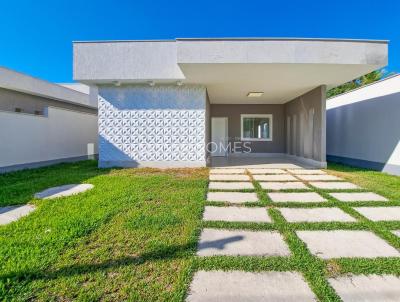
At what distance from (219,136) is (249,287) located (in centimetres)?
1080

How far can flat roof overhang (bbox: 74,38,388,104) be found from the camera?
5734 millimetres

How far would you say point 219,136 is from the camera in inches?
493

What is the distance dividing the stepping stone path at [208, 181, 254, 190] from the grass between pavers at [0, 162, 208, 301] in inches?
37.0

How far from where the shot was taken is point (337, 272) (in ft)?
6.90

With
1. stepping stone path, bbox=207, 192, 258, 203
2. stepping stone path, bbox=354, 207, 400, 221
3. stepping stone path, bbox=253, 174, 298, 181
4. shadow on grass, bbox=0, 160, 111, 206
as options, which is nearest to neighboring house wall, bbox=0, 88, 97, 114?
shadow on grass, bbox=0, 160, 111, 206

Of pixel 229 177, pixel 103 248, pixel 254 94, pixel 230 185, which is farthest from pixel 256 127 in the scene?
pixel 103 248

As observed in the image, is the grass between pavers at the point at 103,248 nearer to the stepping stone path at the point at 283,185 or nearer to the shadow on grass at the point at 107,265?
the shadow on grass at the point at 107,265

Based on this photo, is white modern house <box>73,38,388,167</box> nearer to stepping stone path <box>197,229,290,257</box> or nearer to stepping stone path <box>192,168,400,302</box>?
stepping stone path <box>192,168,400,302</box>

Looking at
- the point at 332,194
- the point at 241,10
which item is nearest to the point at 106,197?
the point at 332,194

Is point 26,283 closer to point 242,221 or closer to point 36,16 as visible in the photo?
point 242,221

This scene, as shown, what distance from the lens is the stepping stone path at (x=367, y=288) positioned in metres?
1.79

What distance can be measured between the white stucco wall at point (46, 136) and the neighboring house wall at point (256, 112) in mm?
6630

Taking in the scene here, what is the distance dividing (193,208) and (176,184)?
5.67 ft

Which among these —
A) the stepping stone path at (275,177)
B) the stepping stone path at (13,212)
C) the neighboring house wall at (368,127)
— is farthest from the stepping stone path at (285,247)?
the neighboring house wall at (368,127)
